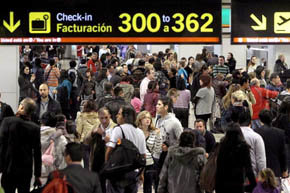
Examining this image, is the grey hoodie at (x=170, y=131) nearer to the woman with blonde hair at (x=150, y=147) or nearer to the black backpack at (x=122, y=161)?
the woman with blonde hair at (x=150, y=147)

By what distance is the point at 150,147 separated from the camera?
406 inches

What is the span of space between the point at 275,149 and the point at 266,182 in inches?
44.0

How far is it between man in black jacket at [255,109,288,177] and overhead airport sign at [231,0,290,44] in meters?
2.42

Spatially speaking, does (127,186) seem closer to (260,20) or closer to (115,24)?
(115,24)

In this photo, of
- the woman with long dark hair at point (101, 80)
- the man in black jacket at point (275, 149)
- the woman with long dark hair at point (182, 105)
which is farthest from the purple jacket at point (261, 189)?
the woman with long dark hair at point (101, 80)

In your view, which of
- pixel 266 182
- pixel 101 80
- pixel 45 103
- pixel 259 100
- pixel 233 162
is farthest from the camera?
pixel 101 80

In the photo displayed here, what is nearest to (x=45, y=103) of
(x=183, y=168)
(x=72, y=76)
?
(x=183, y=168)

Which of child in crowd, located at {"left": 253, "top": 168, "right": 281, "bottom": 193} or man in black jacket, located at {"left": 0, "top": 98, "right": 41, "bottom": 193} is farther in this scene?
man in black jacket, located at {"left": 0, "top": 98, "right": 41, "bottom": 193}

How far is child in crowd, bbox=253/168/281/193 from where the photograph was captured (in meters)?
8.77

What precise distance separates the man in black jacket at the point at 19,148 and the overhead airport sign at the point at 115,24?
9.28 feet

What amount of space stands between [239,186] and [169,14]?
13.2ft

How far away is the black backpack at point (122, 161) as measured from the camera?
29.4 ft

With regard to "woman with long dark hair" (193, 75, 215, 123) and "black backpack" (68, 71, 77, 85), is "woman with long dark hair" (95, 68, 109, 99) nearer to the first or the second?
"black backpack" (68, 71, 77, 85)

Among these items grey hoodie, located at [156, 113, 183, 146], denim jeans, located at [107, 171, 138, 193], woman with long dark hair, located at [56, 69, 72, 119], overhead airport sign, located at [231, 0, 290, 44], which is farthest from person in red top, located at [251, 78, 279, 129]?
denim jeans, located at [107, 171, 138, 193]
